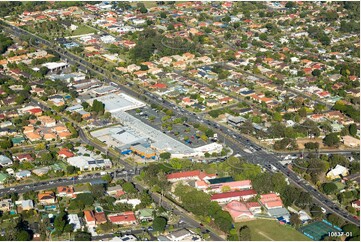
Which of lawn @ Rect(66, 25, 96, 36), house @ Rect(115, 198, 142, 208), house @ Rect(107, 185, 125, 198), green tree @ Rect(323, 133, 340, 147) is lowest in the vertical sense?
lawn @ Rect(66, 25, 96, 36)

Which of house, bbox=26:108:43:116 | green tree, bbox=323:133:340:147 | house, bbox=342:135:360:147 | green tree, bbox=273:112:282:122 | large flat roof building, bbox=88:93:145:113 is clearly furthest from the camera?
large flat roof building, bbox=88:93:145:113

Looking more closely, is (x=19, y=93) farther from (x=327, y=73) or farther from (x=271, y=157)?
(x=327, y=73)

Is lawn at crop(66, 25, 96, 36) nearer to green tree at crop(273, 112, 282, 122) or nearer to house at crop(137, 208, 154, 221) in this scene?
green tree at crop(273, 112, 282, 122)

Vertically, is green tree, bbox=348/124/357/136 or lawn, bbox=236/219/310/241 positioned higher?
green tree, bbox=348/124/357/136

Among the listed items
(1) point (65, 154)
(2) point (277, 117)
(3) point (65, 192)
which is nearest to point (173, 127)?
(2) point (277, 117)

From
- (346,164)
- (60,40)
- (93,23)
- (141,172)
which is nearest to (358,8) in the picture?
(93,23)

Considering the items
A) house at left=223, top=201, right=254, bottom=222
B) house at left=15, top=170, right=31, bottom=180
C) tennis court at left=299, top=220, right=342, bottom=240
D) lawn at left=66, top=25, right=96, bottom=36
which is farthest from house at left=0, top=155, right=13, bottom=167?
lawn at left=66, top=25, right=96, bottom=36

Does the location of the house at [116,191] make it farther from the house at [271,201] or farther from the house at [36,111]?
the house at [36,111]
